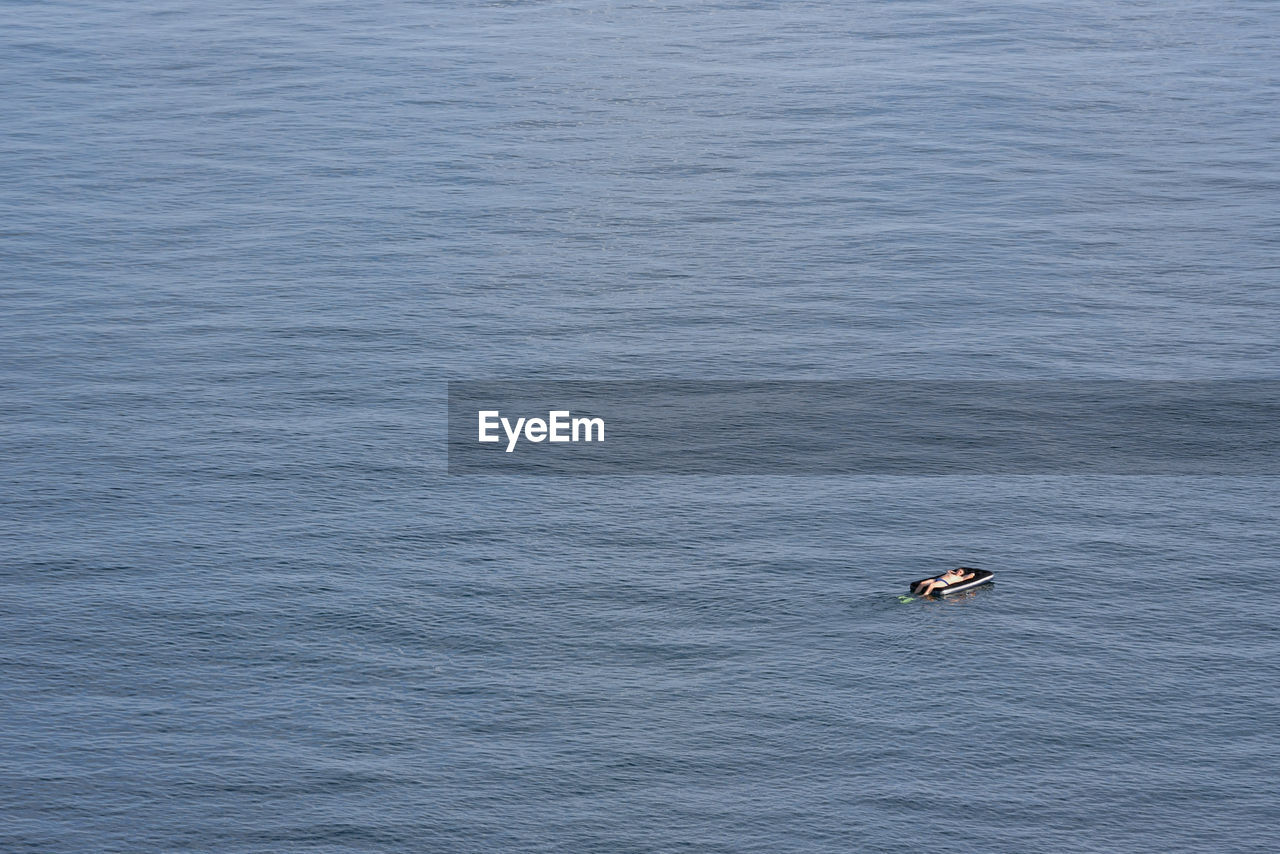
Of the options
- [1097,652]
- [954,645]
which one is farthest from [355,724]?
[1097,652]

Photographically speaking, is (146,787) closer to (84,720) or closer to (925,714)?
(84,720)

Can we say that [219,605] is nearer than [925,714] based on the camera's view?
No

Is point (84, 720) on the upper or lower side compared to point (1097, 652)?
lower

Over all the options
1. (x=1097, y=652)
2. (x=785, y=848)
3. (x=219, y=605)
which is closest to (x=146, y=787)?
(x=219, y=605)

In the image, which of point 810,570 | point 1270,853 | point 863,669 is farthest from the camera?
point 810,570

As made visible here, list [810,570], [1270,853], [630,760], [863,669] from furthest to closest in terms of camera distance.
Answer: [810,570] < [863,669] < [630,760] < [1270,853]

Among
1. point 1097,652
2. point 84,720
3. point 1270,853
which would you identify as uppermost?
point 1097,652

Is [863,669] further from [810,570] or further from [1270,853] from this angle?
[1270,853]
